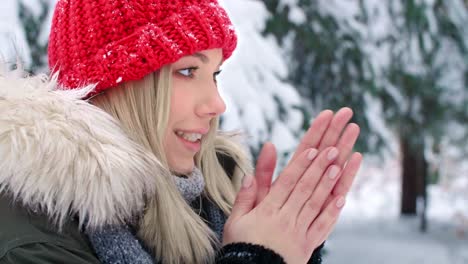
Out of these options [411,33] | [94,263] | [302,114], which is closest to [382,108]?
[411,33]

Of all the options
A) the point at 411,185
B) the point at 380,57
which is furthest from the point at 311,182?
the point at 411,185

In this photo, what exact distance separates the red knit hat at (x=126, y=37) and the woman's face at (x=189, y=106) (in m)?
0.05

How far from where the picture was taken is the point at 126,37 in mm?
1546

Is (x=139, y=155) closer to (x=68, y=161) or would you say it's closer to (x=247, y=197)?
(x=68, y=161)

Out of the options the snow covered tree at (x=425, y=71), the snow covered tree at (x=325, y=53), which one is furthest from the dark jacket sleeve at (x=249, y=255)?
the snow covered tree at (x=425, y=71)

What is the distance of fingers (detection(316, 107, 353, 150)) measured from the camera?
154 cm

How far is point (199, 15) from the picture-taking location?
161 centimetres

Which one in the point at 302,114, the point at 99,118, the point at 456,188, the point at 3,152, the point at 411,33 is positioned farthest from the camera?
the point at 456,188

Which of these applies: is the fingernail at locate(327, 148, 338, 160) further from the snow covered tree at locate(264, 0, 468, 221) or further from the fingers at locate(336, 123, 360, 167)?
the snow covered tree at locate(264, 0, 468, 221)

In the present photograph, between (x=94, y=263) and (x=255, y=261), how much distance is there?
1.19 ft

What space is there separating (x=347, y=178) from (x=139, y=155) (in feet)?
1.72

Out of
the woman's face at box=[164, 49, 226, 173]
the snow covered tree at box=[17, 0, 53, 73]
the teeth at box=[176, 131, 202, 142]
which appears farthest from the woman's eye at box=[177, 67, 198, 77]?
the snow covered tree at box=[17, 0, 53, 73]

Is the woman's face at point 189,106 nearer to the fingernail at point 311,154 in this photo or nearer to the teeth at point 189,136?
the teeth at point 189,136

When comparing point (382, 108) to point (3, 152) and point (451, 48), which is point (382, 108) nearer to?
point (451, 48)
